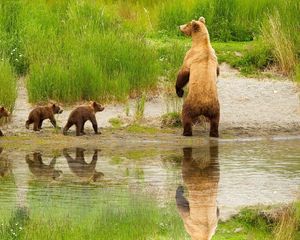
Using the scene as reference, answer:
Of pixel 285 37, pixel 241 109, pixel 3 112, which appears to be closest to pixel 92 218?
pixel 3 112

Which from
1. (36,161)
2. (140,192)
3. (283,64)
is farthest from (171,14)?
(140,192)

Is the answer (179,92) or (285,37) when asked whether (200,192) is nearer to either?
(179,92)

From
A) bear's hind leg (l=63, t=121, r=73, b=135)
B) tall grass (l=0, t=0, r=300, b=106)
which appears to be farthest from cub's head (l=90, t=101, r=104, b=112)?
tall grass (l=0, t=0, r=300, b=106)

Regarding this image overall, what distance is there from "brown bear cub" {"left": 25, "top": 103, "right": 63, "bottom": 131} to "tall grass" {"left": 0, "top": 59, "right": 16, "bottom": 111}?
625 mm

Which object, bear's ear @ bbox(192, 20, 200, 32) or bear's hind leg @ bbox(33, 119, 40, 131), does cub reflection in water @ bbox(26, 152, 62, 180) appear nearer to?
bear's hind leg @ bbox(33, 119, 40, 131)

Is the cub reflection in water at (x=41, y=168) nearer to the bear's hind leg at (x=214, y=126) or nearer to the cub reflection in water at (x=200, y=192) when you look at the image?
the cub reflection in water at (x=200, y=192)

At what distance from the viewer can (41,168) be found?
14906 millimetres

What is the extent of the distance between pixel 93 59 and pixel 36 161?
11.7 ft

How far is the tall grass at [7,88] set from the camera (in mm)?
17547

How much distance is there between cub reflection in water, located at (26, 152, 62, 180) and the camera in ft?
47.4

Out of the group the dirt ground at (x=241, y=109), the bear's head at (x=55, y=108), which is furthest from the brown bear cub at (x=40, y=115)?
the dirt ground at (x=241, y=109)

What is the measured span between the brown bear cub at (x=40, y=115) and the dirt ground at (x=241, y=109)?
150 millimetres

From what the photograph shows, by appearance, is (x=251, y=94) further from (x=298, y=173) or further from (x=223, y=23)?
(x=298, y=173)

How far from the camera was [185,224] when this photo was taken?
11961mm
